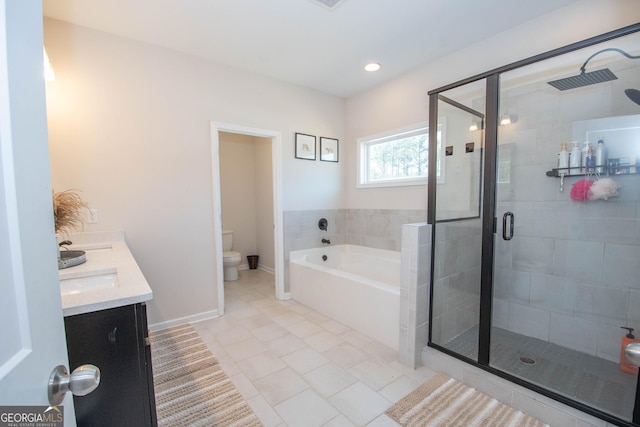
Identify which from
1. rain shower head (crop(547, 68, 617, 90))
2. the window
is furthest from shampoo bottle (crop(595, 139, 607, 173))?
the window

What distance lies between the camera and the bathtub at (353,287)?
7.67 ft

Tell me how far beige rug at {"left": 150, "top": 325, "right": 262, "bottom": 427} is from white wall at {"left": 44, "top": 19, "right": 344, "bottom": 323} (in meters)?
0.57

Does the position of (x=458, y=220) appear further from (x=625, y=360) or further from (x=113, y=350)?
(x=113, y=350)

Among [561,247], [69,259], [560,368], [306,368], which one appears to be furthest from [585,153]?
[69,259]

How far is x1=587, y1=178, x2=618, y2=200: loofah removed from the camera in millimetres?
1943

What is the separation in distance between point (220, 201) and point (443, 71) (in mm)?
2695

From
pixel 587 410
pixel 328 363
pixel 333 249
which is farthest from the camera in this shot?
pixel 333 249

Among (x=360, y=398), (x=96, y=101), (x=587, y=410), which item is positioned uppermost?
(x=96, y=101)

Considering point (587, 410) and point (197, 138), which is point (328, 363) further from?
point (197, 138)

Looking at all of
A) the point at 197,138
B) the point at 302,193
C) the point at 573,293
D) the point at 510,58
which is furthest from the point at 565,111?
the point at 197,138

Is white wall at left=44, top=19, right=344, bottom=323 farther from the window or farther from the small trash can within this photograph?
the small trash can

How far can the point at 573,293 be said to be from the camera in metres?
2.19

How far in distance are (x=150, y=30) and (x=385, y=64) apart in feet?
7.18

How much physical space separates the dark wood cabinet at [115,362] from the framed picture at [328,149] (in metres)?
2.92
